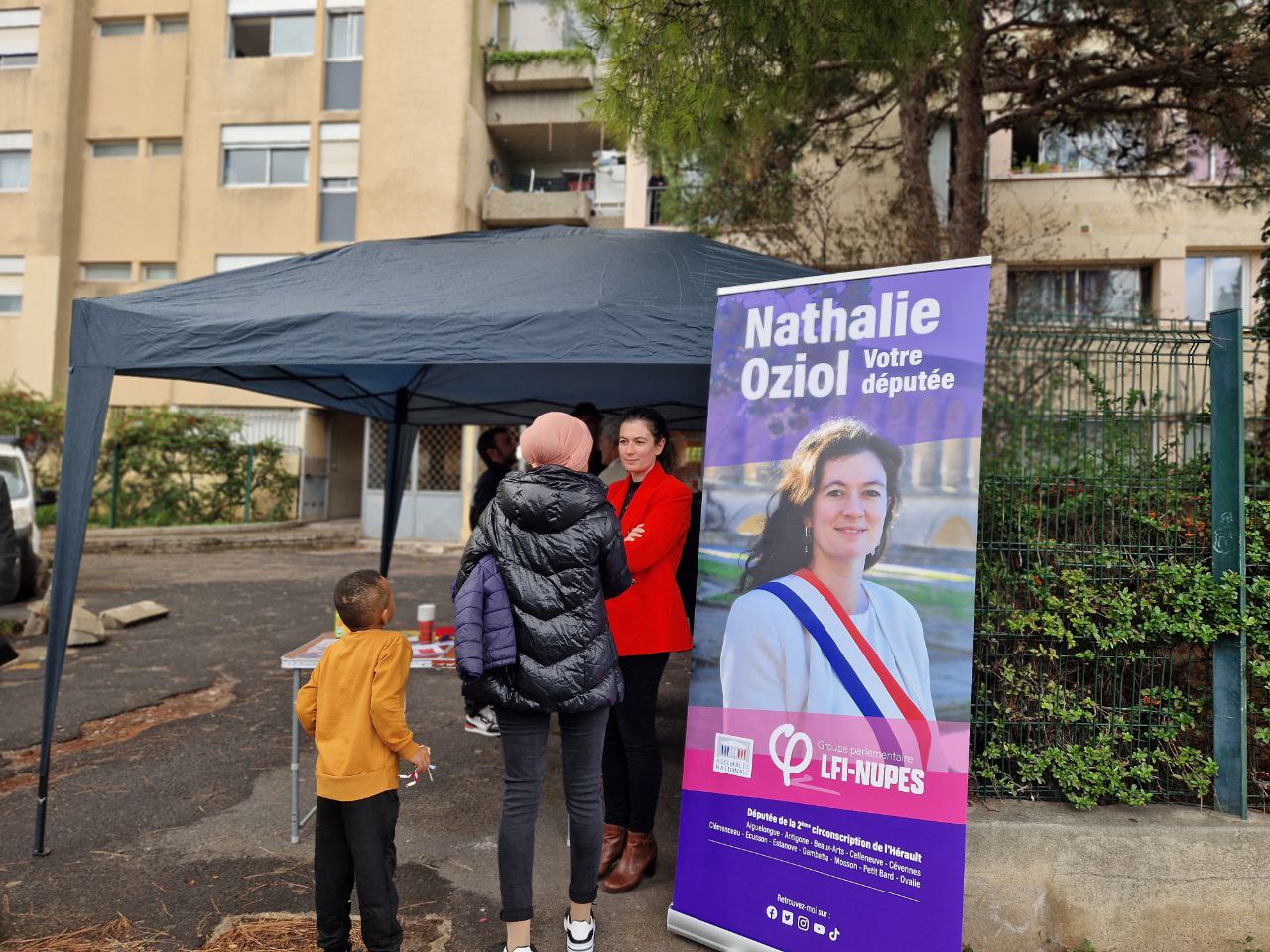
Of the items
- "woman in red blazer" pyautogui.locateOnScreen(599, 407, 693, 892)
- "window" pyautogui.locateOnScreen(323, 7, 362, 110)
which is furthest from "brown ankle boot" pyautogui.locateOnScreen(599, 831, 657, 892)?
"window" pyautogui.locateOnScreen(323, 7, 362, 110)

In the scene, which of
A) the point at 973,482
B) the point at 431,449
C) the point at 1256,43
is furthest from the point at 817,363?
the point at 431,449

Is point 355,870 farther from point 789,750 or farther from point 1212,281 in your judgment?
point 1212,281

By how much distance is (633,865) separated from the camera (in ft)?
10.1

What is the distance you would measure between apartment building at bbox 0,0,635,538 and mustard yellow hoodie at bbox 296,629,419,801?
14546mm

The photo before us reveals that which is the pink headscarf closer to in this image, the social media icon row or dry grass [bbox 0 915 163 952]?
the social media icon row

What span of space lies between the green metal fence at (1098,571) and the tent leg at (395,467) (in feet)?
15.2

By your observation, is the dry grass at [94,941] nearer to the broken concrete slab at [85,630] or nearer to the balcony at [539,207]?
the broken concrete slab at [85,630]

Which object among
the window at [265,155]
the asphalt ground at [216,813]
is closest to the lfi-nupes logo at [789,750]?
the asphalt ground at [216,813]

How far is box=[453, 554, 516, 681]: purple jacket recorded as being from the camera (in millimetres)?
2410

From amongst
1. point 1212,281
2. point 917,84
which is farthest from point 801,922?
point 1212,281

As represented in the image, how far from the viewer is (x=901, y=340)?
2584 millimetres

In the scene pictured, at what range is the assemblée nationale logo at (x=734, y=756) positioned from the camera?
2693 mm

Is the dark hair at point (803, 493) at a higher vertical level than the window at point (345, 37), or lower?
lower

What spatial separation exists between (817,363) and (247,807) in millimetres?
3236
